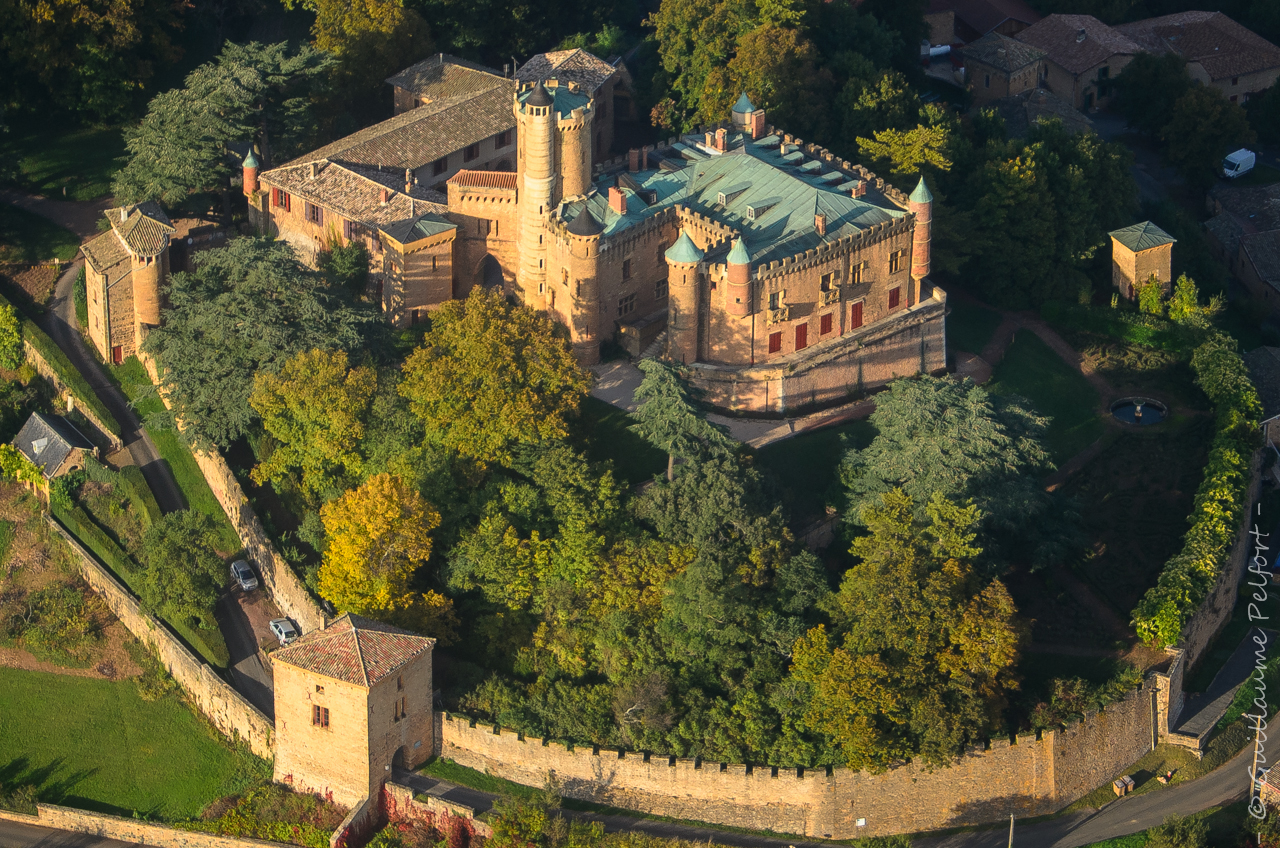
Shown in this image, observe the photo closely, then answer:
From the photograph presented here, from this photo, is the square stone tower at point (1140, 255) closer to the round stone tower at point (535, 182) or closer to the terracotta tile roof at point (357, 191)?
the round stone tower at point (535, 182)

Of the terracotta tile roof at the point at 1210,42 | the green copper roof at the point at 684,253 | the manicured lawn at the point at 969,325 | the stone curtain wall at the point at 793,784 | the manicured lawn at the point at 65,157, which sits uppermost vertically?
the green copper roof at the point at 684,253

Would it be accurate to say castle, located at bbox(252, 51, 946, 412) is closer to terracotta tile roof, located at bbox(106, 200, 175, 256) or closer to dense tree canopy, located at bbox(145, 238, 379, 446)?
terracotta tile roof, located at bbox(106, 200, 175, 256)

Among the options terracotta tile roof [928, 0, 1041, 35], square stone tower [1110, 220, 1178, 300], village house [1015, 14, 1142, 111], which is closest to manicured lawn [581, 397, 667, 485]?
square stone tower [1110, 220, 1178, 300]

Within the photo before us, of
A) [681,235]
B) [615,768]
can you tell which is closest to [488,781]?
[615,768]

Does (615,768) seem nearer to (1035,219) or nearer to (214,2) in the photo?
(1035,219)

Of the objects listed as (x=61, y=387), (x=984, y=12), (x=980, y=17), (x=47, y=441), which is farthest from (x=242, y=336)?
(x=984, y=12)

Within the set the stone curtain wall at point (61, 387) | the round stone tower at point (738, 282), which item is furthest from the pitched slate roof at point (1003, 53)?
the stone curtain wall at point (61, 387)

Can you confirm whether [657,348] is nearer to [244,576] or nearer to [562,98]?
[562,98]
